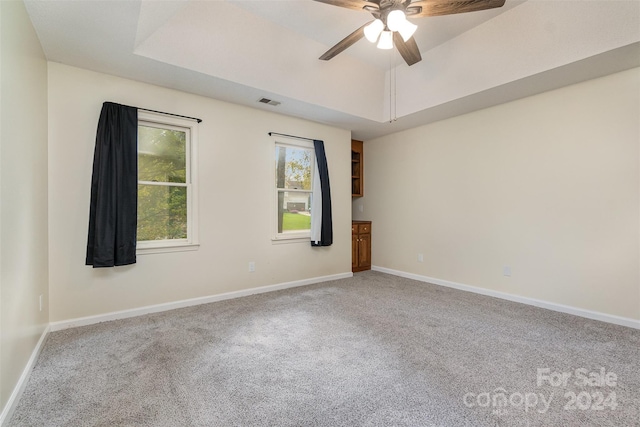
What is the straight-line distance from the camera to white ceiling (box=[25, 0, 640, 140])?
2.31 m

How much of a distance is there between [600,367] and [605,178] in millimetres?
1923

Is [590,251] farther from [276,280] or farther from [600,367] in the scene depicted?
[276,280]

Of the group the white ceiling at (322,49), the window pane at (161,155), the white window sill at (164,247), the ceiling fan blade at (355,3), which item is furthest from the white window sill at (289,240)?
the ceiling fan blade at (355,3)

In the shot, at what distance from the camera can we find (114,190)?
2.78 metres

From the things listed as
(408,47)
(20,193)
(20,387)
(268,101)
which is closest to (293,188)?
(268,101)

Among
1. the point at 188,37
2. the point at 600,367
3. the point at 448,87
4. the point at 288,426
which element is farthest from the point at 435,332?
the point at 188,37

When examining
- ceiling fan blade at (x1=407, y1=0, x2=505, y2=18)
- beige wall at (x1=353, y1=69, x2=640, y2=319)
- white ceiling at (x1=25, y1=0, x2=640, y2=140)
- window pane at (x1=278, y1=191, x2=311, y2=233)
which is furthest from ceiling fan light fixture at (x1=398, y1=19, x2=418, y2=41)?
window pane at (x1=278, y1=191, x2=311, y2=233)

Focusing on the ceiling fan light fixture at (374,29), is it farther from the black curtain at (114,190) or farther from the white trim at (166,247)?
the white trim at (166,247)

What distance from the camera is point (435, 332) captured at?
262 cm

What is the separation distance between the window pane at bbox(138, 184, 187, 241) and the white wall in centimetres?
22

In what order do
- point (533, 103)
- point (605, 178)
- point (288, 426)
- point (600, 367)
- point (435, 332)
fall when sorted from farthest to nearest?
1. point (533, 103)
2. point (605, 178)
3. point (435, 332)
4. point (600, 367)
5. point (288, 426)

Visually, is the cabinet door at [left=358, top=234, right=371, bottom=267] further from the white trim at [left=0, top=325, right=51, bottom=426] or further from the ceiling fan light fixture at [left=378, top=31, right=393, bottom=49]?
the white trim at [left=0, top=325, right=51, bottom=426]

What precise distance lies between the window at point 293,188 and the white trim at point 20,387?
98.2 inches

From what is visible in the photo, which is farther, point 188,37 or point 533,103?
point 533,103
